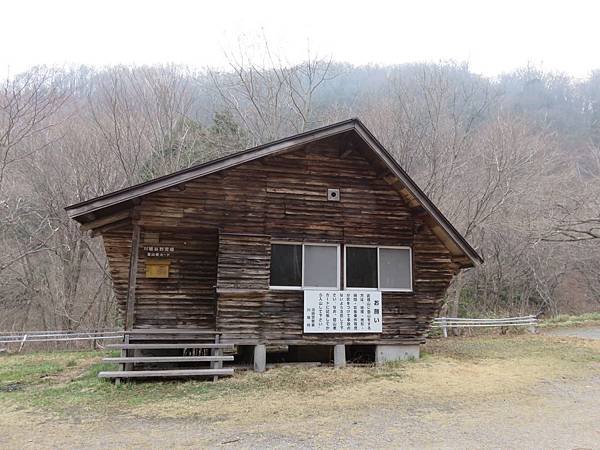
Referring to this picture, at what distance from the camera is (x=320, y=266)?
1042cm

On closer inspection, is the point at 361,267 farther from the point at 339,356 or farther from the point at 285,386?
the point at 285,386

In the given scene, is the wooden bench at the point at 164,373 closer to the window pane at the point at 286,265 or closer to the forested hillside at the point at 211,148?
the window pane at the point at 286,265

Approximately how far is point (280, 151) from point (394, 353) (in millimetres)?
5186

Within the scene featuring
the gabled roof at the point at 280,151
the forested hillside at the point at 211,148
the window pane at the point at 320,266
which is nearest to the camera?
the gabled roof at the point at 280,151

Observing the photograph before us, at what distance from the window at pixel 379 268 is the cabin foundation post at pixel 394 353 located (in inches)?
51.5

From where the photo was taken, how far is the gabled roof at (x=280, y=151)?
904 centimetres

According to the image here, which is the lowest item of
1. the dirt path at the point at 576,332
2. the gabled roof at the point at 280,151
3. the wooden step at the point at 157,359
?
the dirt path at the point at 576,332

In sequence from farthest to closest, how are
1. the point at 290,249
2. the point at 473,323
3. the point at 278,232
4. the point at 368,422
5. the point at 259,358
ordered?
the point at 473,323 → the point at 290,249 → the point at 278,232 → the point at 259,358 → the point at 368,422

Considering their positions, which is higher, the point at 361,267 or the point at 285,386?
the point at 361,267

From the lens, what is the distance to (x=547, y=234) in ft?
72.6

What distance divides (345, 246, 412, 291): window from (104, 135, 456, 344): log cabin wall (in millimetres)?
→ 179

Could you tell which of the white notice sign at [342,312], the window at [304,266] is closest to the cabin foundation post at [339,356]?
the white notice sign at [342,312]

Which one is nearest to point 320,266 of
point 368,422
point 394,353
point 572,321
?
point 394,353

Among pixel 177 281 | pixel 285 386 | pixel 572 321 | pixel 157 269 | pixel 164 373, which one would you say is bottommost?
pixel 285 386
